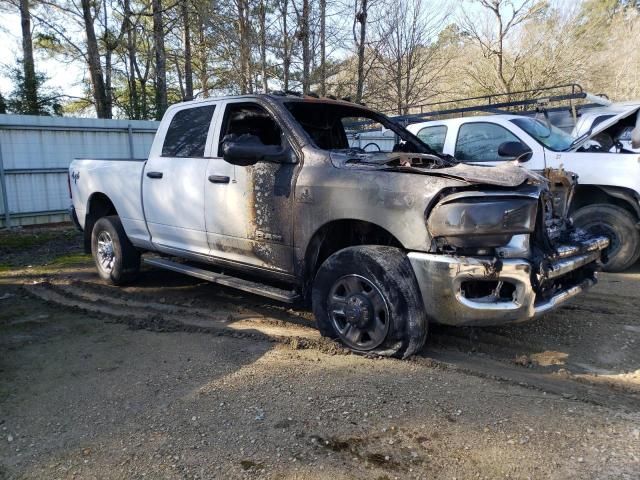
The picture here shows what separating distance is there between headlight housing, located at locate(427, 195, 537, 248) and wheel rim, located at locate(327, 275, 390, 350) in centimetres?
69

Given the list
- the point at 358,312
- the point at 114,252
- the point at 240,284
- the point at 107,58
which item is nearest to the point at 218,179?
the point at 240,284

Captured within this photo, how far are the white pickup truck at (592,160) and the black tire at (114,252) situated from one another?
445cm

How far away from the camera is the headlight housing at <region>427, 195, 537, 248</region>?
3213 millimetres

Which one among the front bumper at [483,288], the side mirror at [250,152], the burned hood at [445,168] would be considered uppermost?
the side mirror at [250,152]

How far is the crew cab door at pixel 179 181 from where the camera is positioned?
4.96 metres

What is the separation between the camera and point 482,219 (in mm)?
3211

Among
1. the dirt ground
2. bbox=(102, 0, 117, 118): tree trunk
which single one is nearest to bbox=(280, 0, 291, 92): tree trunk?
bbox=(102, 0, 117, 118): tree trunk

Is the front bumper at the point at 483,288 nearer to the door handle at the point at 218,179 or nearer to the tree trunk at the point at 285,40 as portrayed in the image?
the door handle at the point at 218,179

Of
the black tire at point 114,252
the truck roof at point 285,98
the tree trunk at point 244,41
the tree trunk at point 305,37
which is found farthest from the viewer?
the tree trunk at point 305,37

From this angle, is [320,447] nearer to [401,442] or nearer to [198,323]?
[401,442]

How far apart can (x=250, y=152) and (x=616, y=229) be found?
15.5ft

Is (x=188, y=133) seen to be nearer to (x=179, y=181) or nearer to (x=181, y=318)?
(x=179, y=181)

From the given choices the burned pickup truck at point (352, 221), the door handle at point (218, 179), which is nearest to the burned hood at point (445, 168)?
the burned pickup truck at point (352, 221)

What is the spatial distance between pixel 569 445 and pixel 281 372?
1.82 metres
